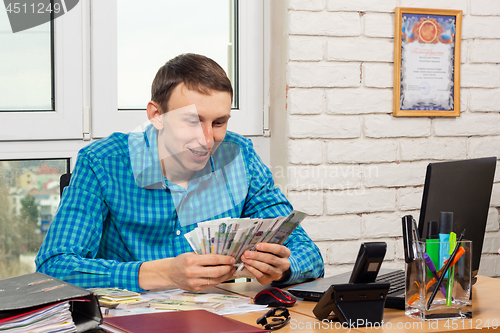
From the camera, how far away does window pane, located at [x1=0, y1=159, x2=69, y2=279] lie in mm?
1781

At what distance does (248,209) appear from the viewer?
5.02 feet

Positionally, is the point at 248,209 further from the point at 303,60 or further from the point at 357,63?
the point at 357,63

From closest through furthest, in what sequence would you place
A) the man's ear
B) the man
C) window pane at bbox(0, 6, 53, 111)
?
the man
the man's ear
window pane at bbox(0, 6, 53, 111)

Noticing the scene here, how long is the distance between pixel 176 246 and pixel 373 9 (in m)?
1.10

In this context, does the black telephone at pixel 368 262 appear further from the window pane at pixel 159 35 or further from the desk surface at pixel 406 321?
the window pane at pixel 159 35

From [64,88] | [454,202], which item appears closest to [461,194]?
[454,202]

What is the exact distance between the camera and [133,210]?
4.40 ft

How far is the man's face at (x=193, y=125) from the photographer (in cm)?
129

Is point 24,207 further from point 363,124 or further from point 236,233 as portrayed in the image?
point 363,124

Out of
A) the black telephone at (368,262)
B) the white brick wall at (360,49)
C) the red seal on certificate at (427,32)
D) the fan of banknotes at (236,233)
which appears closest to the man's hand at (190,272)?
the fan of banknotes at (236,233)

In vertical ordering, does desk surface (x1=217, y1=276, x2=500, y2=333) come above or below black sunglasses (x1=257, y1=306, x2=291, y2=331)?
below

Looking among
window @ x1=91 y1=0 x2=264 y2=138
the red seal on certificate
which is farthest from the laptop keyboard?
the red seal on certificate

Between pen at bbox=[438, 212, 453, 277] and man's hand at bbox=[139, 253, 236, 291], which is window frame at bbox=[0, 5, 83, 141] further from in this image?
pen at bbox=[438, 212, 453, 277]

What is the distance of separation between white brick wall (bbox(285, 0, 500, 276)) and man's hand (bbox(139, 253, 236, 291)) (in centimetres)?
79
